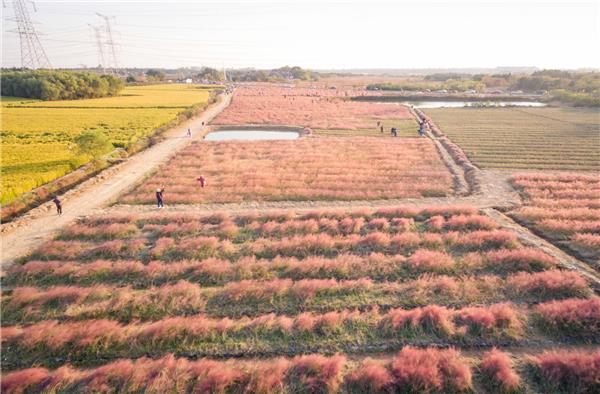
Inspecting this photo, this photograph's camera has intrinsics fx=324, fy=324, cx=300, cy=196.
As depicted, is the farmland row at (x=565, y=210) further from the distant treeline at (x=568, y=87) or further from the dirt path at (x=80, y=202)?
the distant treeline at (x=568, y=87)

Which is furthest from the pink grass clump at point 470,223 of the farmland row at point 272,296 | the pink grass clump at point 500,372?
the pink grass clump at point 500,372

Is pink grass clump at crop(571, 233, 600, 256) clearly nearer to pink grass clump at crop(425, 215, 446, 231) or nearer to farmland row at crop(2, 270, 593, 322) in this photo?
farmland row at crop(2, 270, 593, 322)

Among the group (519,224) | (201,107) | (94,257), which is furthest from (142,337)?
(201,107)

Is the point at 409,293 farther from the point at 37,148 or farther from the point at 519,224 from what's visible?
the point at 37,148

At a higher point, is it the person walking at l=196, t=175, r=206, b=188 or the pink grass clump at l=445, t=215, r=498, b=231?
the person walking at l=196, t=175, r=206, b=188

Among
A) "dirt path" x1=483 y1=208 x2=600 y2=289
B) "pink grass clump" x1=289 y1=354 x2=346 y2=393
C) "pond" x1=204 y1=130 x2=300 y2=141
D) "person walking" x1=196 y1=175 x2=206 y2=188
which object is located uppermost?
"person walking" x1=196 y1=175 x2=206 y2=188

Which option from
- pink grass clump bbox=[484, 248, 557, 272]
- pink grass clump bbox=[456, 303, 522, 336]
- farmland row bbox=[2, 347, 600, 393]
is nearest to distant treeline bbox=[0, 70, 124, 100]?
farmland row bbox=[2, 347, 600, 393]
